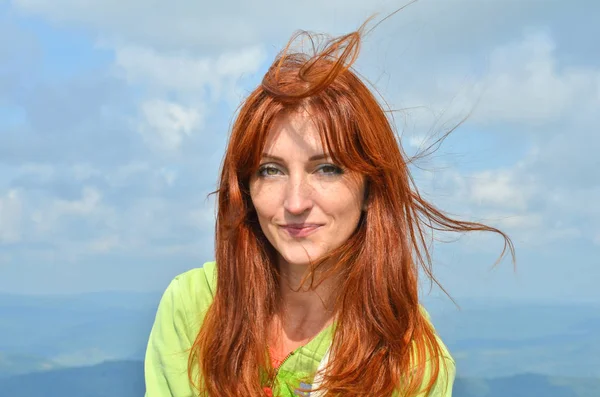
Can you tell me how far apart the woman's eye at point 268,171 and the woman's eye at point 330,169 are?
0.55 feet

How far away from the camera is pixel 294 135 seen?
10.4ft

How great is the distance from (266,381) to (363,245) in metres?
0.69

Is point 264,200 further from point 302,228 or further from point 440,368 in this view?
point 440,368

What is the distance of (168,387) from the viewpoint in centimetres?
357

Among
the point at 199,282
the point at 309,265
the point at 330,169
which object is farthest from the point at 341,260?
the point at 199,282

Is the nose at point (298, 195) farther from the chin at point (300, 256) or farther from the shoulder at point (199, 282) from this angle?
the shoulder at point (199, 282)

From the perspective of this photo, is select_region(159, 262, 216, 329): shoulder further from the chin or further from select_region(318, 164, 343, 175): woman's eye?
select_region(318, 164, 343, 175): woman's eye

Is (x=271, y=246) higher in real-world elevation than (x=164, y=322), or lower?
higher

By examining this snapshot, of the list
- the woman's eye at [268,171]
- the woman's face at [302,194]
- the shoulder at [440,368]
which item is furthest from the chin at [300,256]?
the shoulder at [440,368]

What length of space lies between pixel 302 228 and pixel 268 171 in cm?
25

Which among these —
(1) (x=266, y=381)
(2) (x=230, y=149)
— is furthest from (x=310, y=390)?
(2) (x=230, y=149)

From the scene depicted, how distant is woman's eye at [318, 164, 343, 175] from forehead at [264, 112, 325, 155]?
0.24ft

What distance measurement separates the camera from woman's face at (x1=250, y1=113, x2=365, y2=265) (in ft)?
10.4

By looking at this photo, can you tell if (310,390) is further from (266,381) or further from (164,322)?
(164,322)
